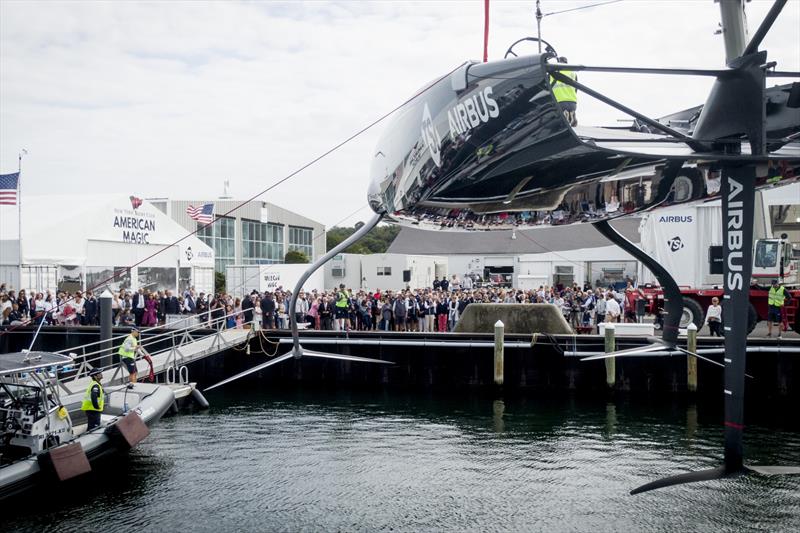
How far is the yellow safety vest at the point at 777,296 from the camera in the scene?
2114 cm

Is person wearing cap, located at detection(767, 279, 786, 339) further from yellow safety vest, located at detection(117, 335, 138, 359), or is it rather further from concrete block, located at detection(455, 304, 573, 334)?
yellow safety vest, located at detection(117, 335, 138, 359)

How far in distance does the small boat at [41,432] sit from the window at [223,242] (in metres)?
35.2

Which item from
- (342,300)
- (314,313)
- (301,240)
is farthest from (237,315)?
(301,240)

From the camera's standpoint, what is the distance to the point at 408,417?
63.2 feet

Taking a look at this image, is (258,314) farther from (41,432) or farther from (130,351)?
(41,432)

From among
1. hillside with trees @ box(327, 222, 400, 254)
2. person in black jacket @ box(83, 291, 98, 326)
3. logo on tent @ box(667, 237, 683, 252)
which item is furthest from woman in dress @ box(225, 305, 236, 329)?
hillside with trees @ box(327, 222, 400, 254)

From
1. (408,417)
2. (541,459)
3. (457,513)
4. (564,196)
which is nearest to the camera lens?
(564,196)

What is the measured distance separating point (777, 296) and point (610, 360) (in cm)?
547

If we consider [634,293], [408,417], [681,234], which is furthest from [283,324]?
[681,234]

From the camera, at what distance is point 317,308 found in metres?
26.2

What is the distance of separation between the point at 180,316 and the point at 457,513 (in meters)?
17.6

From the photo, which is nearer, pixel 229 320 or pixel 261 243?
pixel 229 320

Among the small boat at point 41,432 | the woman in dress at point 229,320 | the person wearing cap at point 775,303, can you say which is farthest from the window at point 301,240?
the small boat at point 41,432

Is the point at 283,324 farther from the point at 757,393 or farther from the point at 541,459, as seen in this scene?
the point at 757,393
